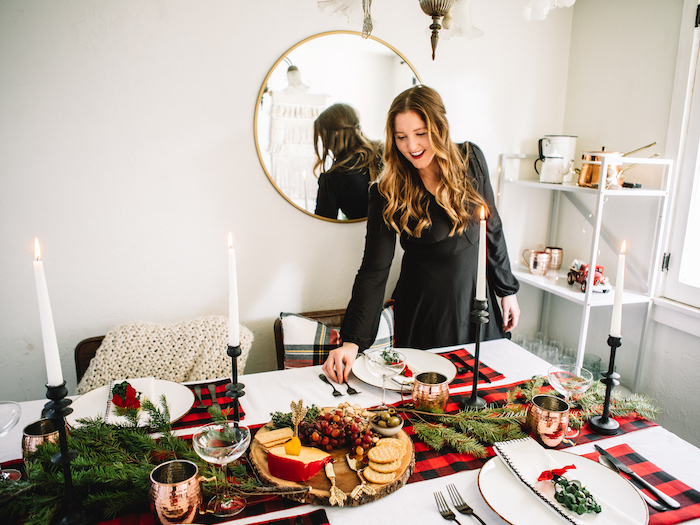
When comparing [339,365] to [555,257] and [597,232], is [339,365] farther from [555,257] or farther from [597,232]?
[555,257]

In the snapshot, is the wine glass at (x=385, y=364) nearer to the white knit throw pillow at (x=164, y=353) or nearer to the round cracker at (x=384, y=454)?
the round cracker at (x=384, y=454)

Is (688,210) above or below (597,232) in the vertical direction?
above

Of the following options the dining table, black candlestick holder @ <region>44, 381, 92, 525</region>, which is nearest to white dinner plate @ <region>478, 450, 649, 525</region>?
the dining table

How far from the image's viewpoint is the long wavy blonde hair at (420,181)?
1636 millimetres

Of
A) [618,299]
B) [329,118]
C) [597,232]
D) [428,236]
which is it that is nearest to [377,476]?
[618,299]

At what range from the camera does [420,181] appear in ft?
5.89

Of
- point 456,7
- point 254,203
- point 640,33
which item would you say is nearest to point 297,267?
point 254,203

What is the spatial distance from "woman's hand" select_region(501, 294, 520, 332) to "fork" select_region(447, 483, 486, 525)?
1.06 meters

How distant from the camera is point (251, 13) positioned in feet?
6.13

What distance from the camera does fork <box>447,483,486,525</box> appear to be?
85 cm

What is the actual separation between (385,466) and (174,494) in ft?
1.34

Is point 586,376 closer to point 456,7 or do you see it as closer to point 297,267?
point 456,7

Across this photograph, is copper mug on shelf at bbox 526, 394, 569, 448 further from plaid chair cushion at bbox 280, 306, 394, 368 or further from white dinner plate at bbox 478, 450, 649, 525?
plaid chair cushion at bbox 280, 306, 394, 368

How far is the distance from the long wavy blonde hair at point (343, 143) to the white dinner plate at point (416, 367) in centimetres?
97
